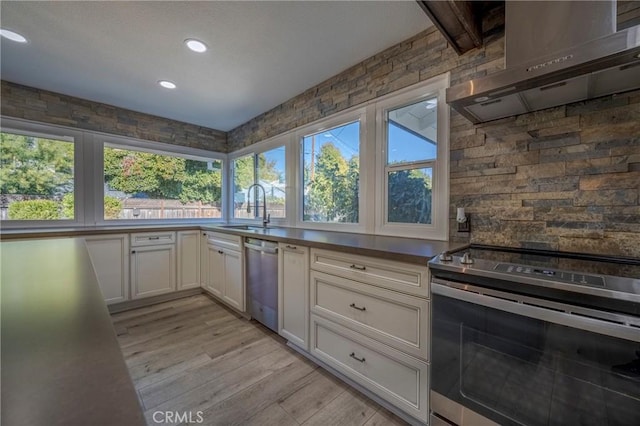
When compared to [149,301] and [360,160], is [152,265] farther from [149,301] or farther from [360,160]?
[360,160]

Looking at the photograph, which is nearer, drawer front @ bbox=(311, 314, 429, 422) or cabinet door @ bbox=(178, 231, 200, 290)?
drawer front @ bbox=(311, 314, 429, 422)

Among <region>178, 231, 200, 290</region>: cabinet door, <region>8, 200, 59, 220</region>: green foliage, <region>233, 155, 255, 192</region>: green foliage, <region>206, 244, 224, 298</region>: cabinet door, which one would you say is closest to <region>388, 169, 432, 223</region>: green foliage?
<region>206, 244, 224, 298</region>: cabinet door

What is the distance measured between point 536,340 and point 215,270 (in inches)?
119

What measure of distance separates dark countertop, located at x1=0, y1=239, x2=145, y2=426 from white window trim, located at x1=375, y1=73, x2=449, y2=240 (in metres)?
1.85

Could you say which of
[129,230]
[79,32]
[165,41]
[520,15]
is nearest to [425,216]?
[520,15]

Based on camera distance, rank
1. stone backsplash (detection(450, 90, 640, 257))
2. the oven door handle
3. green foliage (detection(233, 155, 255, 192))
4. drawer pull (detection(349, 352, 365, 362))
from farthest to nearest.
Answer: green foliage (detection(233, 155, 255, 192)) < drawer pull (detection(349, 352, 365, 362)) < stone backsplash (detection(450, 90, 640, 257)) < the oven door handle

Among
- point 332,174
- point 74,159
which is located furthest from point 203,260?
point 332,174

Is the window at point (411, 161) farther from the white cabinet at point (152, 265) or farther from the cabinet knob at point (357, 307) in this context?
the white cabinet at point (152, 265)

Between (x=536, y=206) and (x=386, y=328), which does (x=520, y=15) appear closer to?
(x=536, y=206)

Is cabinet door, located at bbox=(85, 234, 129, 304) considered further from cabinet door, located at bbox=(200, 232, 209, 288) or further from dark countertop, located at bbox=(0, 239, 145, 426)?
dark countertop, located at bbox=(0, 239, 145, 426)

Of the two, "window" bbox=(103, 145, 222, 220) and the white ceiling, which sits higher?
the white ceiling

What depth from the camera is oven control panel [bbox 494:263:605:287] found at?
926 mm

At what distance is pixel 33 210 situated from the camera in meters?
2.85

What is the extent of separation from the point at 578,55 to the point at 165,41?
2.49m
